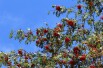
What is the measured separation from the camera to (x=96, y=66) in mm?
11453

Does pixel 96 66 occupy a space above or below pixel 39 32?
below

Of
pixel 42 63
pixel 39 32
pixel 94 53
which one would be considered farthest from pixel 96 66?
pixel 39 32

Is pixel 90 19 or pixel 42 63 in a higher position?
pixel 90 19

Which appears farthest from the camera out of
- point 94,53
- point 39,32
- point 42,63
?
point 39,32

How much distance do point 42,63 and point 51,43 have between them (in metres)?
0.78

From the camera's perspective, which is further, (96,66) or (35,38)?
(35,38)

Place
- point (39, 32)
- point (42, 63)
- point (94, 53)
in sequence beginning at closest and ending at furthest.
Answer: point (94, 53) < point (42, 63) < point (39, 32)

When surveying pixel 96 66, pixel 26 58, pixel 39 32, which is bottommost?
pixel 96 66

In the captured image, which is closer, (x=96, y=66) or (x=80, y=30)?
(x=96, y=66)

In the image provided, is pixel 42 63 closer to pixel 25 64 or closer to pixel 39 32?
pixel 25 64

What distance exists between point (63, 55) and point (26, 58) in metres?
1.74

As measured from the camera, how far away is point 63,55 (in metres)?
11.8

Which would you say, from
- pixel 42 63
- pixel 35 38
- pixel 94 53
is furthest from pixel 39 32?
pixel 94 53

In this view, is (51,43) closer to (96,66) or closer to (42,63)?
(42,63)
